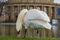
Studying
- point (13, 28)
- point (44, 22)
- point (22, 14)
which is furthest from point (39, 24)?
point (13, 28)

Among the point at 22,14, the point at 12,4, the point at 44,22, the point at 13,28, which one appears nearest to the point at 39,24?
the point at 44,22

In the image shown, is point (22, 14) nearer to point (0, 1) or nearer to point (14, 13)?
point (0, 1)

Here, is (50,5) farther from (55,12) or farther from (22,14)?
(22,14)

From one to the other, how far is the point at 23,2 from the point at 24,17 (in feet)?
103

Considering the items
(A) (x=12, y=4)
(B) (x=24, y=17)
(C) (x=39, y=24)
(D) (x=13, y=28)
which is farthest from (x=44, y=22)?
(A) (x=12, y=4)

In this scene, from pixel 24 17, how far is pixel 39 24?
855 mm

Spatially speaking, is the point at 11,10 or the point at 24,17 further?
the point at 11,10

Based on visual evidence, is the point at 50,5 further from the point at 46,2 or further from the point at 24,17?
the point at 24,17

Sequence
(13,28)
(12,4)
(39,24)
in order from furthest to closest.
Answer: (12,4) → (13,28) → (39,24)

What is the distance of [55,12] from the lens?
43031 mm

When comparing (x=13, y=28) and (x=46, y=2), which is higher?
(x=46, y=2)

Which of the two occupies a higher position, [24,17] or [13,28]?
[24,17]

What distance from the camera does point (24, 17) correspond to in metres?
10.7

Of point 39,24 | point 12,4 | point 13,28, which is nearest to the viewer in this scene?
point 39,24
